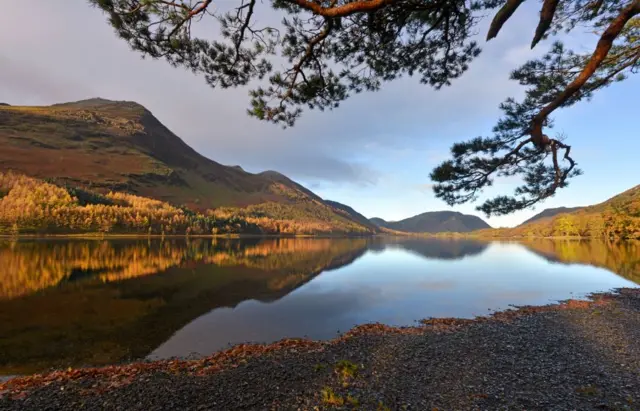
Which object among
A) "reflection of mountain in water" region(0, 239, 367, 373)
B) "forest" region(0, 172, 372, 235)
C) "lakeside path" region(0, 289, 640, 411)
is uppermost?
"forest" region(0, 172, 372, 235)

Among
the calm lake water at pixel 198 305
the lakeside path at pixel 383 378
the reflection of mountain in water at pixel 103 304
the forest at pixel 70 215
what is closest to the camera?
the lakeside path at pixel 383 378

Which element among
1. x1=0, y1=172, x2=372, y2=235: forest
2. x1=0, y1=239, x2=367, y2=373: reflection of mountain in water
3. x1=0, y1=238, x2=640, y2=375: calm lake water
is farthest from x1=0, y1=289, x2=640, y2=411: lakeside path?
x1=0, y1=172, x2=372, y2=235: forest

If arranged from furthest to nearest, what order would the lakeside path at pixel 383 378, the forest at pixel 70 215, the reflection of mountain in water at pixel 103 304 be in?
the forest at pixel 70 215 → the reflection of mountain in water at pixel 103 304 → the lakeside path at pixel 383 378

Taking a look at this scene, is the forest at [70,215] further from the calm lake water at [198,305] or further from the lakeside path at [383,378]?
the lakeside path at [383,378]

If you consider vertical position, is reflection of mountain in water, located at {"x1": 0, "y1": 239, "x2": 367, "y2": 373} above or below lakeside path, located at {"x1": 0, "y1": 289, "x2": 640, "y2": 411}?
below

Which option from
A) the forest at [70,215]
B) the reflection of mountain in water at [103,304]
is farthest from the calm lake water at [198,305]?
the forest at [70,215]

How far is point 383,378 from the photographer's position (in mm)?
8820

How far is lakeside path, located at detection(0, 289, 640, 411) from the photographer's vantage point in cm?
729

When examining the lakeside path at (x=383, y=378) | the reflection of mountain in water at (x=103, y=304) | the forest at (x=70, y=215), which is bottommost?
the reflection of mountain in water at (x=103, y=304)

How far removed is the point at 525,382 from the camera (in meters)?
8.19

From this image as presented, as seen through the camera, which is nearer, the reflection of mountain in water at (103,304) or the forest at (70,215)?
the reflection of mountain in water at (103,304)

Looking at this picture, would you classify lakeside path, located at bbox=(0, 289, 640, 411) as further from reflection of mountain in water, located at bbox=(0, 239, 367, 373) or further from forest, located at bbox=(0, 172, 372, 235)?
forest, located at bbox=(0, 172, 372, 235)

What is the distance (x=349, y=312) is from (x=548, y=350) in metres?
13.2

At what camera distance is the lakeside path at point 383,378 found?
7289 mm
